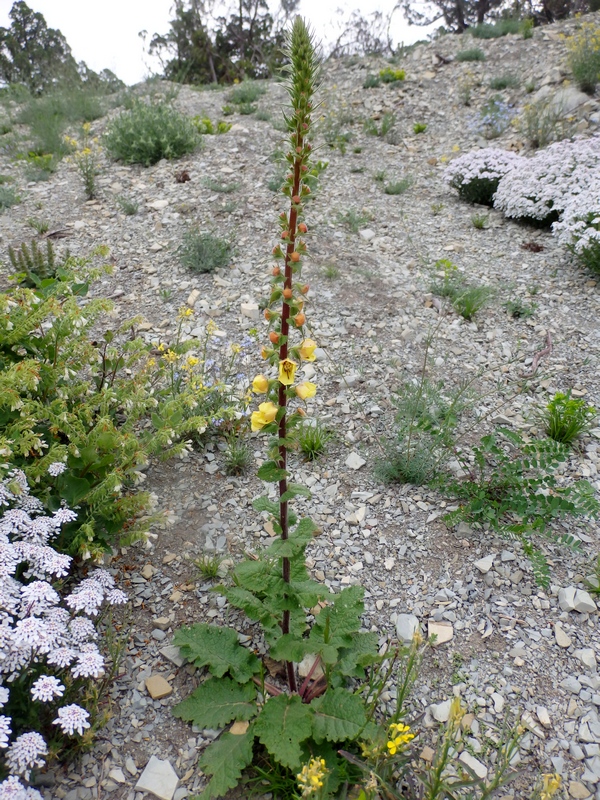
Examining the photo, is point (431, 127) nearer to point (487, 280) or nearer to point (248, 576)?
point (487, 280)

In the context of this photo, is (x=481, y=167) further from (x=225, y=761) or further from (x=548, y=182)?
(x=225, y=761)

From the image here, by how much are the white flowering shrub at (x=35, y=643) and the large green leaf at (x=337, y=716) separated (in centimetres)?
82

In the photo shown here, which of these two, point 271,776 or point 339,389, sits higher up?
point 339,389

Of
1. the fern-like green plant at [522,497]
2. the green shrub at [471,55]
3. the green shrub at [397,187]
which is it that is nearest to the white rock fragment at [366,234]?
the green shrub at [397,187]

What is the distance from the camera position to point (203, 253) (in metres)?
4.96

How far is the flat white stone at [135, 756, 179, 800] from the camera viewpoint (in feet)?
6.72

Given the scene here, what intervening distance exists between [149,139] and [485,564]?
6.30 metres

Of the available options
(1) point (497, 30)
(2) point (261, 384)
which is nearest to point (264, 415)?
(2) point (261, 384)

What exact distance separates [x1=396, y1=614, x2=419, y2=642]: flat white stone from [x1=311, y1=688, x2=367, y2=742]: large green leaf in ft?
1.72

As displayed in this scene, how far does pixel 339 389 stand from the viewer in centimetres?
394

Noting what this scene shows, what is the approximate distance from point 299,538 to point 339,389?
2.03 meters

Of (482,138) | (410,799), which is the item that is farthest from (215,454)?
(482,138)

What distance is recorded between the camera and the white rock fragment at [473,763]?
211 cm

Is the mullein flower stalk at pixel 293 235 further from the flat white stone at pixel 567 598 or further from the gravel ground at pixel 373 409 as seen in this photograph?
the flat white stone at pixel 567 598
